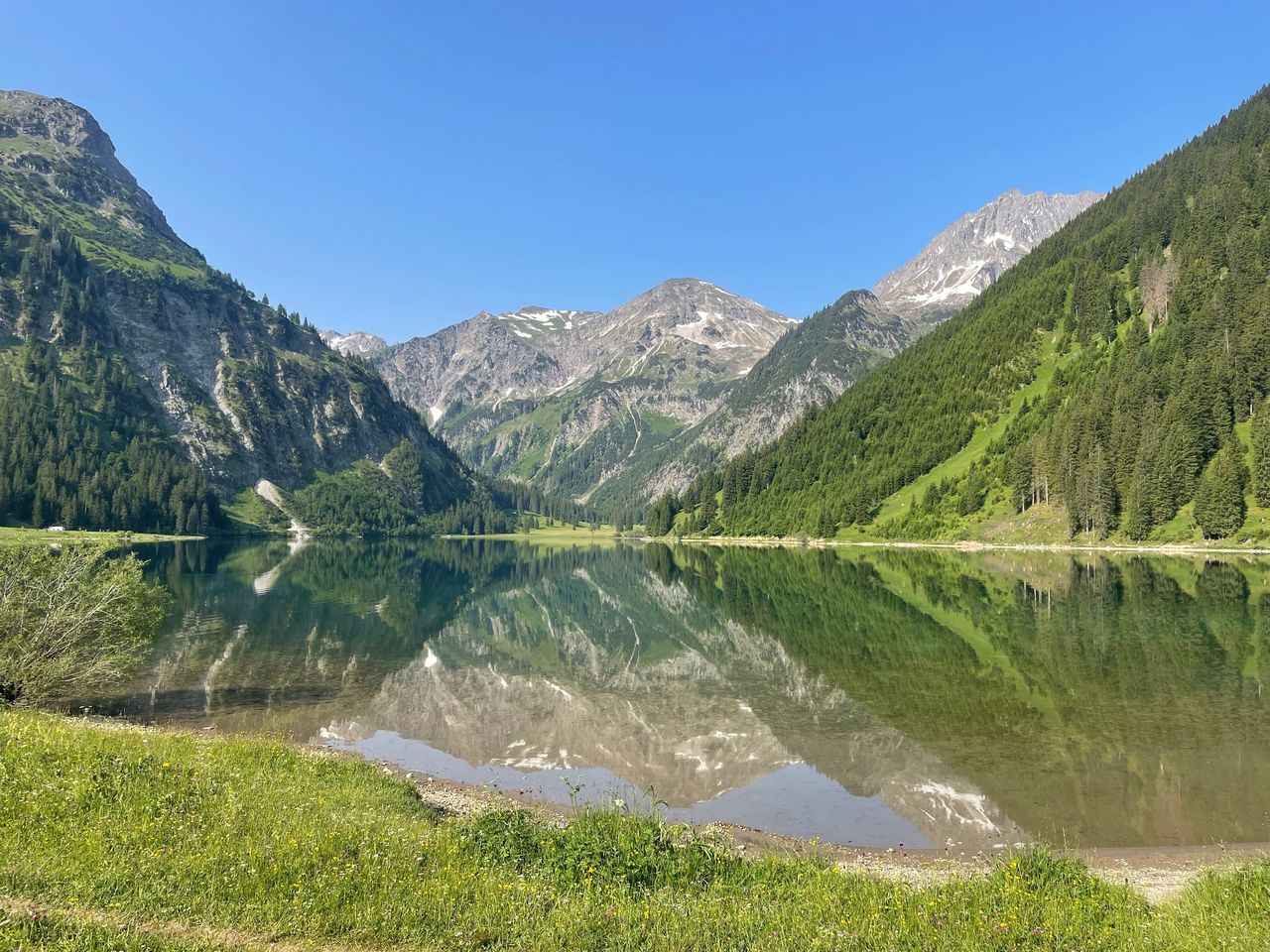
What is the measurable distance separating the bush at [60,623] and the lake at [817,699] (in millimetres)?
4071

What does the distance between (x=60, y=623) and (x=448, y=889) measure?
29.6 m

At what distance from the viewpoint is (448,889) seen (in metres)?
11.2

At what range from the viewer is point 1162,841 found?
19.2 m

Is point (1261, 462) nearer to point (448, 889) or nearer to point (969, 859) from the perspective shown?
point (969, 859)

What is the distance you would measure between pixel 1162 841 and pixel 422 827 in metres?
20.4

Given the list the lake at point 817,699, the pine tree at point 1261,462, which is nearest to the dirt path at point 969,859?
the lake at point 817,699

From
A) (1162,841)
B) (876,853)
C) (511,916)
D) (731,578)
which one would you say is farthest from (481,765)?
(731,578)

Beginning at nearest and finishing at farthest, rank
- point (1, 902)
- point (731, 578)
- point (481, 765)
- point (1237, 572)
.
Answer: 1. point (1, 902)
2. point (481, 765)
3. point (1237, 572)
4. point (731, 578)

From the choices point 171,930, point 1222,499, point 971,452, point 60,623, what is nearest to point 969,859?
point 171,930

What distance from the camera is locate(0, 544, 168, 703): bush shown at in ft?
95.0

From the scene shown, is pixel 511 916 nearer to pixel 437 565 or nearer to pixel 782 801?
pixel 782 801

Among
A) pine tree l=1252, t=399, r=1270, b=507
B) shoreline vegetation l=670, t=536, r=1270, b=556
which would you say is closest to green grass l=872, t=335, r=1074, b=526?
shoreline vegetation l=670, t=536, r=1270, b=556

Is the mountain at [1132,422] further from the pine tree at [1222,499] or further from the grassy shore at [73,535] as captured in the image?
the grassy shore at [73,535]

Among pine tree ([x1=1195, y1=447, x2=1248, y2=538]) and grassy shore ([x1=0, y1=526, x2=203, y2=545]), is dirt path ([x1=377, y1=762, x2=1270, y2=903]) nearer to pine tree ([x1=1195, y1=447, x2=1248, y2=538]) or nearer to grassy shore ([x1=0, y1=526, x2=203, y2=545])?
pine tree ([x1=1195, y1=447, x2=1248, y2=538])
